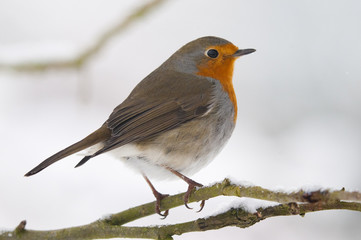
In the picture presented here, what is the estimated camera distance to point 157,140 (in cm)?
326

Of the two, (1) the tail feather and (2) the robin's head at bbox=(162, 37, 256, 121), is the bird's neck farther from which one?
(1) the tail feather

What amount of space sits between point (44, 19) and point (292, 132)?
311 centimetres

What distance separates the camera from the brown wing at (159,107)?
128 inches

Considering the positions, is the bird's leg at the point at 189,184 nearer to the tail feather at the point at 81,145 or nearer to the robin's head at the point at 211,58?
the tail feather at the point at 81,145

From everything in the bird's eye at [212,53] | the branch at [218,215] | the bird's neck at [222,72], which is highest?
the bird's eye at [212,53]

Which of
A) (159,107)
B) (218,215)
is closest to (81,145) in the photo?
(159,107)

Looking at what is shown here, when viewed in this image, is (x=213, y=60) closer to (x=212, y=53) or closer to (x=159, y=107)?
(x=212, y=53)

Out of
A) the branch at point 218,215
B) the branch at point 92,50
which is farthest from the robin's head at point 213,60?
the branch at point 218,215

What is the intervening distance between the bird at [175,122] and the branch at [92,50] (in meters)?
0.45

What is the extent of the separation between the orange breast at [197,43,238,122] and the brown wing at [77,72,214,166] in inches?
3.2

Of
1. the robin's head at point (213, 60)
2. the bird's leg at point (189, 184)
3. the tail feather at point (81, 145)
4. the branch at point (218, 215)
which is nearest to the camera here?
the branch at point (218, 215)

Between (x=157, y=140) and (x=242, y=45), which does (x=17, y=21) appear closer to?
(x=242, y=45)

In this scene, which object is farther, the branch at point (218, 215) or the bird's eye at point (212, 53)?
the bird's eye at point (212, 53)

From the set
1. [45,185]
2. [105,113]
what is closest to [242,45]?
[105,113]
